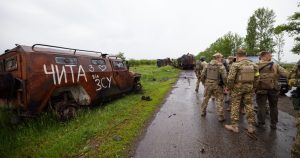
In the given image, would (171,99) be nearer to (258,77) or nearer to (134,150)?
(258,77)

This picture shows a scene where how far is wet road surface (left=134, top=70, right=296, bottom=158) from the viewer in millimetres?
3844

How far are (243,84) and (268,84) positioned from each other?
79 cm

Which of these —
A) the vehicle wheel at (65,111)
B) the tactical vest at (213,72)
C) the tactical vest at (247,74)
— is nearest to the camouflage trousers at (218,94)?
the tactical vest at (213,72)

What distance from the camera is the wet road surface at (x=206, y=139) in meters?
3.84

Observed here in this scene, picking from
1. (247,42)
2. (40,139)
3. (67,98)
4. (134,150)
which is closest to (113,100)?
(67,98)

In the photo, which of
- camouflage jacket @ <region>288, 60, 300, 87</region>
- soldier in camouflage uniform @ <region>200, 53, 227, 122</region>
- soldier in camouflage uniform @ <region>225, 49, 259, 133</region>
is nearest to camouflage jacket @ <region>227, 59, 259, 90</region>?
soldier in camouflage uniform @ <region>225, 49, 259, 133</region>

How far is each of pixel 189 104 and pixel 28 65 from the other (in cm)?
585

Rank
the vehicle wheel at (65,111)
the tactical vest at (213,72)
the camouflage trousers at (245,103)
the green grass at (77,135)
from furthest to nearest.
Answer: the vehicle wheel at (65,111) → the tactical vest at (213,72) → the camouflage trousers at (245,103) → the green grass at (77,135)

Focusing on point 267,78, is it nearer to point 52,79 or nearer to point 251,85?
point 251,85

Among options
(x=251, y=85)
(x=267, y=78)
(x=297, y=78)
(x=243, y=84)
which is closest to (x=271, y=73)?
(x=267, y=78)

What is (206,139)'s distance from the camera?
4480 mm

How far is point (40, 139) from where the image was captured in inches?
191

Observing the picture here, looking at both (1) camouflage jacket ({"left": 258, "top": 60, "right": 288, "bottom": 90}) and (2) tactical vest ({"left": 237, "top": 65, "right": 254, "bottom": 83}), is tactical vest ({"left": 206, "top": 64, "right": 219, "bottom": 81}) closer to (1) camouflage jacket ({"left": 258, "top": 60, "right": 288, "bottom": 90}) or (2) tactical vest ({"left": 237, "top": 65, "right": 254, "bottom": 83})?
(2) tactical vest ({"left": 237, "top": 65, "right": 254, "bottom": 83})

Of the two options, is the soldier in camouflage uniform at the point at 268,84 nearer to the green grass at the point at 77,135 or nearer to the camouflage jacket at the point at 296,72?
the camouflage jacket at the point at 296,72
